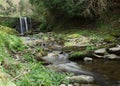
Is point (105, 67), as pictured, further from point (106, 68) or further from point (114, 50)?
point (114, 50)

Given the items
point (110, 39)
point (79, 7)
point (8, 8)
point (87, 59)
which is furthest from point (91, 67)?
point (8, 8)

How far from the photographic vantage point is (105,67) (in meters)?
7.86

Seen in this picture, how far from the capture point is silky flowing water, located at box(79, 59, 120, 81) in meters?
6.89

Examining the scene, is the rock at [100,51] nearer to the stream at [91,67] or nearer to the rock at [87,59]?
the stream at [91,67]

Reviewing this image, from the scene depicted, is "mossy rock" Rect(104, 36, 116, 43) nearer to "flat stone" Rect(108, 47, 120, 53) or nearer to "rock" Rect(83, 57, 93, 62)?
"flat stone" Rect(108, 47, 120, 53)

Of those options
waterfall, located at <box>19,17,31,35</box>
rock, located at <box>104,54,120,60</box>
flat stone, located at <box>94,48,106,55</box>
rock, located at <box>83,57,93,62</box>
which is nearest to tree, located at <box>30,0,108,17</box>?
flat stone, located at <box>94,48,106,55</box>

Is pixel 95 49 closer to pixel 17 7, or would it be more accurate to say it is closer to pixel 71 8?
pixel 71 8

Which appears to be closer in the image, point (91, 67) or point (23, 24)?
point (91, 67)

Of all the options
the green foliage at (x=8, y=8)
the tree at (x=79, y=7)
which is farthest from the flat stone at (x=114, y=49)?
the green foliage at (x=8, y=8)

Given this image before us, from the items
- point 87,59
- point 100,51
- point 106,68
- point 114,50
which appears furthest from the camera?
point 100,51

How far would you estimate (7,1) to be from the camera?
2019 inches

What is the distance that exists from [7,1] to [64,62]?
44.4 meters

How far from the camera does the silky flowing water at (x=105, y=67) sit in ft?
22.6

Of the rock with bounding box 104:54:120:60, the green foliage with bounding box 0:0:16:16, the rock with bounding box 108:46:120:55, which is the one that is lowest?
the green foliage with bounding box 0:0:16:16
